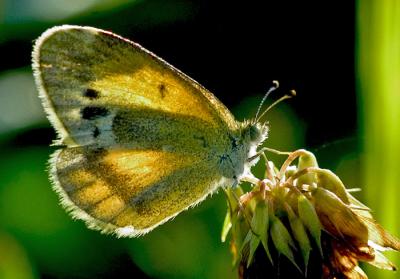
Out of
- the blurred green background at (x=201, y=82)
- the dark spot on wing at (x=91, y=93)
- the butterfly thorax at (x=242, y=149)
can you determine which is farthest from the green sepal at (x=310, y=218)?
the blurred green background at (x=201, y=82)

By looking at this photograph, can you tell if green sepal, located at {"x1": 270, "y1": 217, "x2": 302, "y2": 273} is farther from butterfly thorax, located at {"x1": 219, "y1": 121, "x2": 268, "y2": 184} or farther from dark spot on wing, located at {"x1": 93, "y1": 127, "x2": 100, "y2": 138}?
dark spot on wing, located at {"x1": 93, "y1": 127, "x2": 100, "y2": 138}

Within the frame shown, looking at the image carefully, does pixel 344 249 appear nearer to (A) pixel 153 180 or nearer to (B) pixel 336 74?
(A) pixel 153 180

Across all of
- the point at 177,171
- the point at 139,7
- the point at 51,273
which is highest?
the point at 139,7

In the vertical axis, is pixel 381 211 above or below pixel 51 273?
above

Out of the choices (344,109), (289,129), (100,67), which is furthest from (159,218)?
(344,109)

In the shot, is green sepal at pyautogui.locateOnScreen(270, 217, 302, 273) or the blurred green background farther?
the blurred green background

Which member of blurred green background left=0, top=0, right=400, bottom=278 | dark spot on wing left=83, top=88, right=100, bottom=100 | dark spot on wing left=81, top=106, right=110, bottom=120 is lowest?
blurred green background left=0, top=0, right=400, bottom=278

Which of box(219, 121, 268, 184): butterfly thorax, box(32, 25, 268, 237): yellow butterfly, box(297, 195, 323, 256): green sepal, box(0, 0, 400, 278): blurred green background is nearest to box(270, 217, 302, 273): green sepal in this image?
box(297, 195, 323, 256): green sepal

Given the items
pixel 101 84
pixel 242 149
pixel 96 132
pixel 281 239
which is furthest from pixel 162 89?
pixel 281 239
